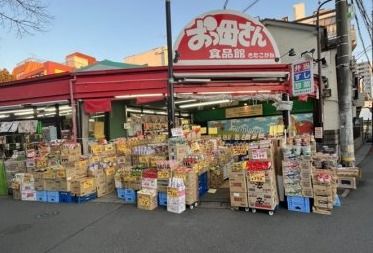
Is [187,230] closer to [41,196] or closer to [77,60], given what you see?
[41,196]

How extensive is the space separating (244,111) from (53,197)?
13.3 meters

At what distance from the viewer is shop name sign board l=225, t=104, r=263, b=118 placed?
19.6 m

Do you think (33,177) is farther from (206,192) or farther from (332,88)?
(332,88)

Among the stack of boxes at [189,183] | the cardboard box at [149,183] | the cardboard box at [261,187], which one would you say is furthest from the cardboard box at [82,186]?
Answer: the cardboard box at [261,187]

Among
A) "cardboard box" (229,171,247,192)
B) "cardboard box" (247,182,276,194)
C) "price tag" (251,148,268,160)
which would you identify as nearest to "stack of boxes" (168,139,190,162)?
"cardboard box" (229,171,247,192)

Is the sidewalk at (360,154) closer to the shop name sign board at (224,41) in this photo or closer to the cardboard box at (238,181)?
the shop name sign board at (224,41)

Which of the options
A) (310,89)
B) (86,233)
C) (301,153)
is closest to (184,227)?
(86,233)

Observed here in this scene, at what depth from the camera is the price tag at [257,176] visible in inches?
288

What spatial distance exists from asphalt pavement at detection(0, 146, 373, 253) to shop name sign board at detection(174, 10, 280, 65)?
626 centimetres

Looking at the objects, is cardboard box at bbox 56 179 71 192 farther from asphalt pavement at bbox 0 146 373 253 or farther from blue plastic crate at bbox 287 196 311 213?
blue plastic crate at bbox 287 196 311 213

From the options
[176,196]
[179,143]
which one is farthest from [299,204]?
[179,143]

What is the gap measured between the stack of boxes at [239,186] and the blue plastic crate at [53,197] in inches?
207

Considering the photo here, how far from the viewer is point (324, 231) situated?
605cm

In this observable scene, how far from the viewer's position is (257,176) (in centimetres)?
738
